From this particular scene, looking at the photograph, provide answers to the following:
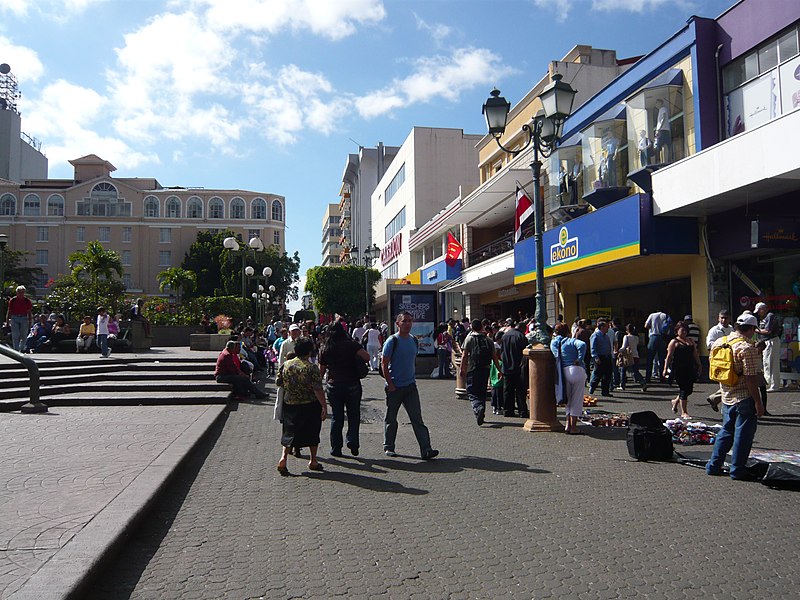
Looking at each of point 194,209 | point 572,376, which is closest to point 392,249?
point 194,209

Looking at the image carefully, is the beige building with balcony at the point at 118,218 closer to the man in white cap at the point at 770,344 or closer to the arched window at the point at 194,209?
the arched window at the point at 194,209

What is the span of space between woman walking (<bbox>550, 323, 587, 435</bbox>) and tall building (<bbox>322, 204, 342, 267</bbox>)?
319ft

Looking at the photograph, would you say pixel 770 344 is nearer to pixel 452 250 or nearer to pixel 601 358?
pixel 601 358

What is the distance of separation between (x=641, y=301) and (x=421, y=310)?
22.6 feet

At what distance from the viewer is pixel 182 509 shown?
5918 mm

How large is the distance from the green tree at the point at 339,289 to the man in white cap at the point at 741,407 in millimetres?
46711

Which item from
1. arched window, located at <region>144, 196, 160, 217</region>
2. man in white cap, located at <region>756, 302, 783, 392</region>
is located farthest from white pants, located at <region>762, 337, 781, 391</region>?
arched window, located at <region>144, 196, 160, 217</region>

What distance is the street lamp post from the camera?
32.3 ft

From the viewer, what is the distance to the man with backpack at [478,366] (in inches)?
408

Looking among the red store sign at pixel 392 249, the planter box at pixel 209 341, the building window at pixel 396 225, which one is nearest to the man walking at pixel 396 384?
the planter box at pixel 209 341

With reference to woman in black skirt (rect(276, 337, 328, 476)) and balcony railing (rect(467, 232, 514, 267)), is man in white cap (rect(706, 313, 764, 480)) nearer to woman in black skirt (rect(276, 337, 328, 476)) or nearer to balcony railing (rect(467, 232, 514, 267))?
woman in black skirt (rect(276, 337, 328, 476))

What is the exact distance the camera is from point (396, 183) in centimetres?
5694

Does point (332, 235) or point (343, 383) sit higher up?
point (332, 235)

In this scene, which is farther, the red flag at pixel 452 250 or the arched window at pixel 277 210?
the arched window at pixel 277 210
